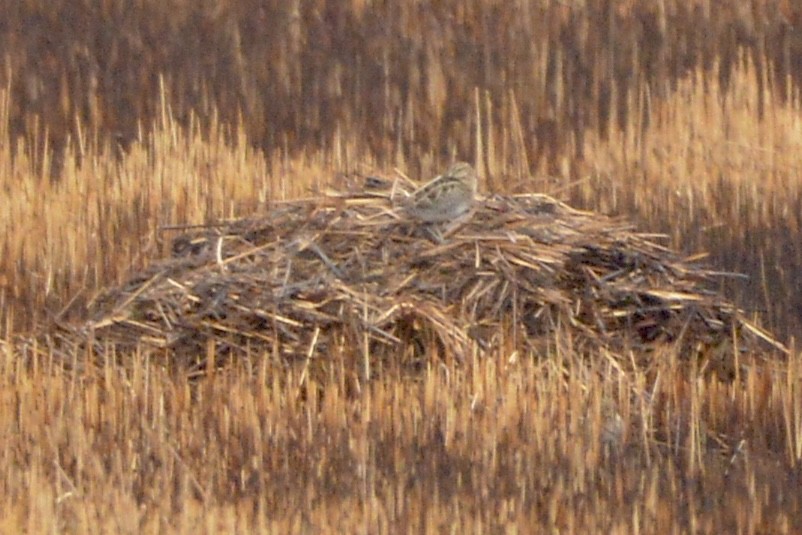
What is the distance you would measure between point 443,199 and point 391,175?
6.66 feet

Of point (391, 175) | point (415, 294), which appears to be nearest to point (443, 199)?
point (415, 294)

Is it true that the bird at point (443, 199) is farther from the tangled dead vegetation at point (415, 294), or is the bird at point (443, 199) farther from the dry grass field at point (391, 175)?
the dry grass field at point (391, 175)

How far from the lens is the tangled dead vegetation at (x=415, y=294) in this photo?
8.07m

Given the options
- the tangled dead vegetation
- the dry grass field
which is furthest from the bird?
the dry grass field

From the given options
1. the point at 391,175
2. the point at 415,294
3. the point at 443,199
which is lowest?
the point at 415,294

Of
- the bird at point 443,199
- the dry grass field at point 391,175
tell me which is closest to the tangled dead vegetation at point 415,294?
the bird at point 443,199

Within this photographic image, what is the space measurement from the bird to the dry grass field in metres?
0.76

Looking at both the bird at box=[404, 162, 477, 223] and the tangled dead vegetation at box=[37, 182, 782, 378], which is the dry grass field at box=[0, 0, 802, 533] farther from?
the bird at box=[404, 162, 477, 223]

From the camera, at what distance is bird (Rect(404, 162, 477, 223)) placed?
8422 millimetres

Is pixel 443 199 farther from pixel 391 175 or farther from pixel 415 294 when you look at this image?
pixel 391 175

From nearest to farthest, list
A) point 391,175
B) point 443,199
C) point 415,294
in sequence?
point 415,294, point 443,199, point 391,175

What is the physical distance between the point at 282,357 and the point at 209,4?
501cm

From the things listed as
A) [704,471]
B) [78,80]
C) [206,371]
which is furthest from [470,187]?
[78,80]

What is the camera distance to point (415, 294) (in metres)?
8.24
